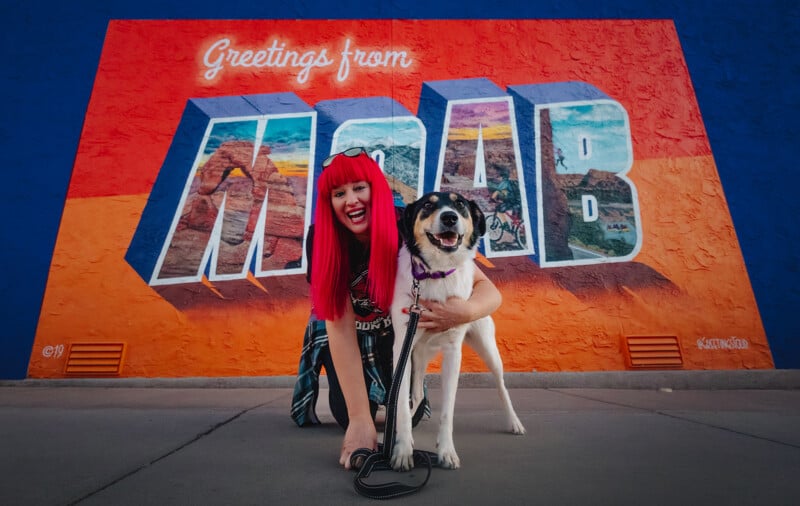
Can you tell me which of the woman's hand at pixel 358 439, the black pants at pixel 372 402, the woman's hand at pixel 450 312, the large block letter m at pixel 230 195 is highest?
the large block letter m at pixel 230 195

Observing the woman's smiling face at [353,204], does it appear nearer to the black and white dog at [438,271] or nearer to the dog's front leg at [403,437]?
the black and white dog at [438,271]

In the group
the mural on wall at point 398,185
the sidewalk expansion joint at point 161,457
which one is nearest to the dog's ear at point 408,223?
the sidewalk expansion joint at point 161,457

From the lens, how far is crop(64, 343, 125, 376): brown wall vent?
4090 millimetres

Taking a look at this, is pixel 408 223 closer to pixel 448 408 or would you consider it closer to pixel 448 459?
pixel 448 408

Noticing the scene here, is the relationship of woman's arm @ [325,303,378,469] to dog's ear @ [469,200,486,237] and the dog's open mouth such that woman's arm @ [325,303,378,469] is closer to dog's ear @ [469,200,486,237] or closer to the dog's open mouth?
the dog's open mouth

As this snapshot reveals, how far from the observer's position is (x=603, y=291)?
433 centimetres

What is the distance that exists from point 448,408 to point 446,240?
2.08 ft

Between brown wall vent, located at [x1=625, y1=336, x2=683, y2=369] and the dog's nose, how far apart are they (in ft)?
10.5

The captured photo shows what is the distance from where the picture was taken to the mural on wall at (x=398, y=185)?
4.21 m

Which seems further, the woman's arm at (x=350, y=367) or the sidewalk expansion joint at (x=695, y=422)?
the sidewalk expansion joint at (x=695, y=422)

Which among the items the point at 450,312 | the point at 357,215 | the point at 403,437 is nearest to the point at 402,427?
the point at 403,437

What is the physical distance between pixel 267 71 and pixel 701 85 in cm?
453

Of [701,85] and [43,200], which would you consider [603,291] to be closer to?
[701,85]

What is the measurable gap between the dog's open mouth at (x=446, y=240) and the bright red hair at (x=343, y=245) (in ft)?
0.62
